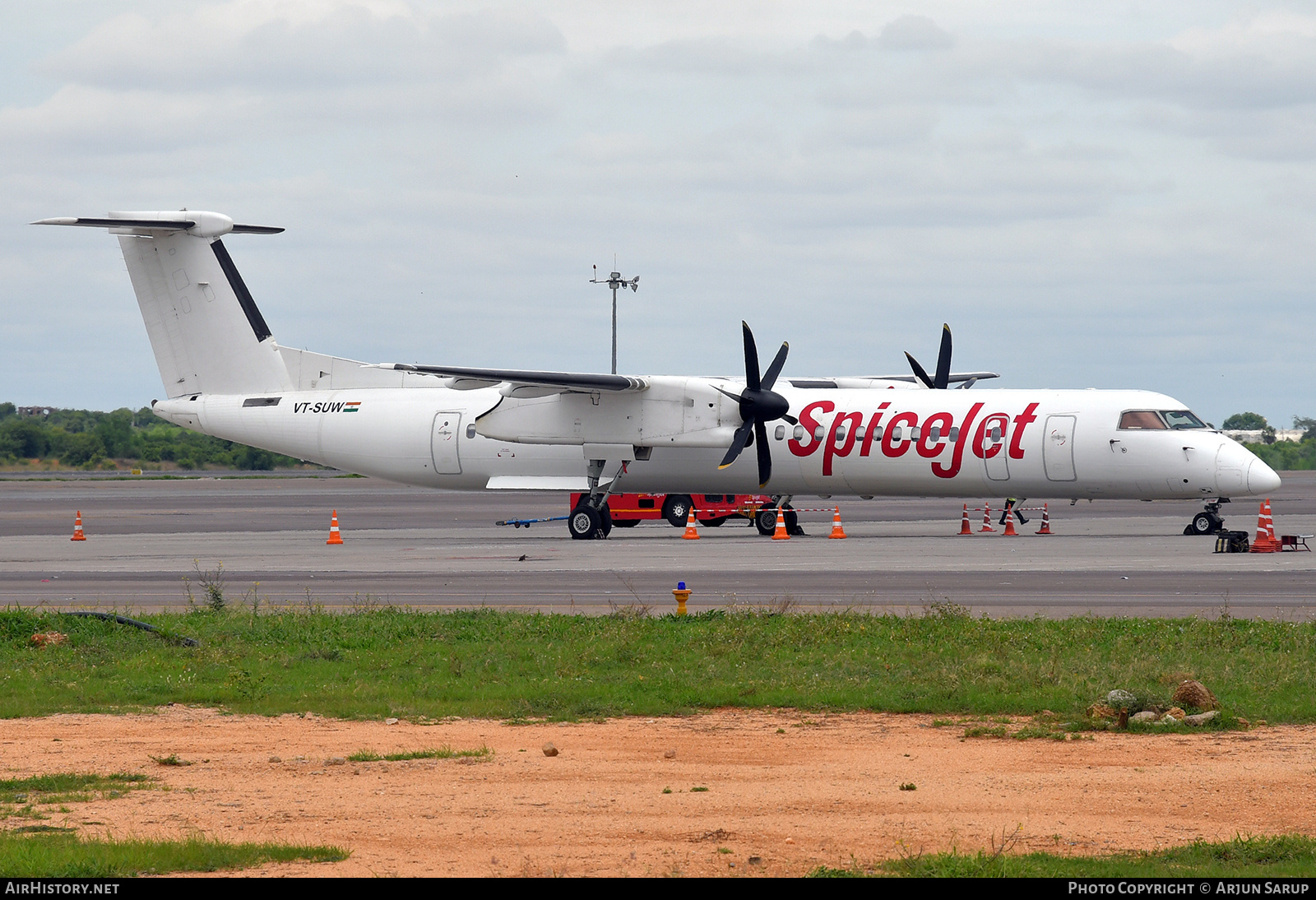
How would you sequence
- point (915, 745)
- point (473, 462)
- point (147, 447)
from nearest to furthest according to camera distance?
point (915, 745)
point (473, 462)
point (147, 447)

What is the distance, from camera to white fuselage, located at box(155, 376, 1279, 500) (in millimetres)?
30625

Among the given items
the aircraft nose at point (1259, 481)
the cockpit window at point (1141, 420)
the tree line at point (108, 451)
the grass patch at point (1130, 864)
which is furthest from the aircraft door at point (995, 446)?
the tree line at point (108, 451)

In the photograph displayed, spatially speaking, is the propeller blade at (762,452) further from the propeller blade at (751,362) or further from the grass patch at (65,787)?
the grass patch at (65,787)

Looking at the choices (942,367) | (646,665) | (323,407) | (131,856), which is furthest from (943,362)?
(131,856)


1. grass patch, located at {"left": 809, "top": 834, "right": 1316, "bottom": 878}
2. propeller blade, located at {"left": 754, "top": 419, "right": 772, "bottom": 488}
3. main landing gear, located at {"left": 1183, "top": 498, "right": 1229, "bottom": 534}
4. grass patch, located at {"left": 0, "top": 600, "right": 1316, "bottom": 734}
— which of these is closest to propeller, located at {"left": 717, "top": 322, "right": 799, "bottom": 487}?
propeller blade, located at {"left": 754, "top": 419, "right": 772, "bottom": 488}

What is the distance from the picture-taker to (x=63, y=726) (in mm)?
11289

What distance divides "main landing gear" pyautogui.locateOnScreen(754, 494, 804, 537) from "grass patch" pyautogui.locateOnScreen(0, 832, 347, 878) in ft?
90.5

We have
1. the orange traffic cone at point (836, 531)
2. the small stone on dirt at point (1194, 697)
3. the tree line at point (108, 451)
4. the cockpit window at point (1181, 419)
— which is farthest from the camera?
the tree line at point (108, 451)

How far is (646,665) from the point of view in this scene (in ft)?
46.0

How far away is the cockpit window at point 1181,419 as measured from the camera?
3081 centimetres

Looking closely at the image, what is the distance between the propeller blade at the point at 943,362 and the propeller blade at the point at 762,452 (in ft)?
23.7
